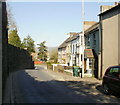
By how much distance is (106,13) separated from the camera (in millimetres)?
19766

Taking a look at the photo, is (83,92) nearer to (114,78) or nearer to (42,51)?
(114,78)

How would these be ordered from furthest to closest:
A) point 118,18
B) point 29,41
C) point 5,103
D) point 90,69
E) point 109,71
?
point 29,41
point 90,69
point 118,18
point 109,71
point 5,103

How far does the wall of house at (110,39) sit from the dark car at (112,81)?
21.9 ft

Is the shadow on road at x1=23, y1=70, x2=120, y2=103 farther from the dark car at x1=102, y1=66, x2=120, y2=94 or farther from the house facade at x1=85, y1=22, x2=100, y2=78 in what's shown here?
the house facade at x1=85, y1=22, x2=100, y2=78

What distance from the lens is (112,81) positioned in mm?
10781

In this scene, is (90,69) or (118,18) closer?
(118,18)

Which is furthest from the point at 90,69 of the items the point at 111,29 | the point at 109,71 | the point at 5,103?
the point at 5,103

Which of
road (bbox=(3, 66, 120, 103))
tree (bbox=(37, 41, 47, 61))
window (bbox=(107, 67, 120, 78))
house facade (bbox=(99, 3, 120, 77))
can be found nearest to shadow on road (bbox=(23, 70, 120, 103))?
road (bbox=(3, 66, 120, 103))

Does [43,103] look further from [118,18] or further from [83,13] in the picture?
[83,13]

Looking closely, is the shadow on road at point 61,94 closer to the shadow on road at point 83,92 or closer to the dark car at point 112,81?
the shadow on road at point 83,92

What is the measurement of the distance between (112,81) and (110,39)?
29.9 feet

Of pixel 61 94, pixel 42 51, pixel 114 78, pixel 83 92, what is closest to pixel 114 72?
pixel 114 78

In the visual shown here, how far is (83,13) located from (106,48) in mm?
4699

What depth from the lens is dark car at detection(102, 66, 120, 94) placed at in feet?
33.6
